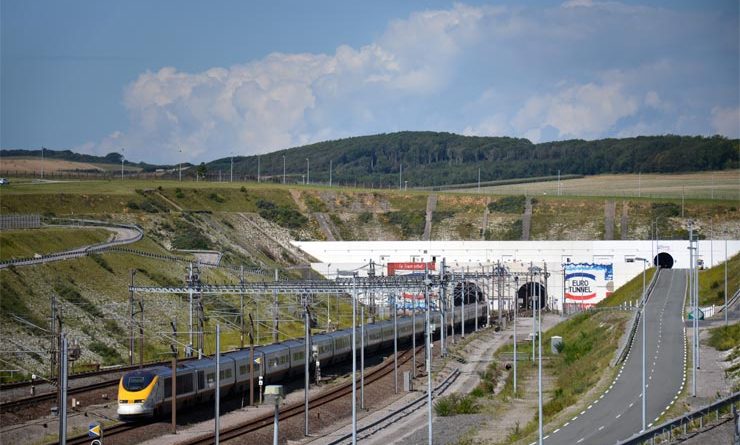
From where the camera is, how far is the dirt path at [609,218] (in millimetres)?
146375

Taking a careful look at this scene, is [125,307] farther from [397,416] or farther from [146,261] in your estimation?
[397,416]

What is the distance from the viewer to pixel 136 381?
154ft

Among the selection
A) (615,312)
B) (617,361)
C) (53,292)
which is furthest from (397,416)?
(615,312)

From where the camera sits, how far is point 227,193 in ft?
513

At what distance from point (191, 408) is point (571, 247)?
82076mm

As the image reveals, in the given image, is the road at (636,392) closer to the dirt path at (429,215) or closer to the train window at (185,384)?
the train window at (185,384)

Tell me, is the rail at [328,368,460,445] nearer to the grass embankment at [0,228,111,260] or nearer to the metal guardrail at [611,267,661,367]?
the metal guardrail at [611,267,661,367]

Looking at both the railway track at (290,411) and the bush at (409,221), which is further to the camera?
the bush at (409,221)

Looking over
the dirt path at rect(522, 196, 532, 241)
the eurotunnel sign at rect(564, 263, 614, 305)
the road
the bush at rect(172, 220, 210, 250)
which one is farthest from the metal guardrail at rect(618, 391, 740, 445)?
the dirt path at rect(522, 196, 532, 241)

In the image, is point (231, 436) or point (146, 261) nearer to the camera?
point (231, 436)

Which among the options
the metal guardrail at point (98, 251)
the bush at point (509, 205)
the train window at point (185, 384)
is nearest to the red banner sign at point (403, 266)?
the metal guardrail at point (98, 251)

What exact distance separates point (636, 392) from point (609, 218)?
101336 mm

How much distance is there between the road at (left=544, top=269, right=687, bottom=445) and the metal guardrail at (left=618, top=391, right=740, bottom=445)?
2137 mm

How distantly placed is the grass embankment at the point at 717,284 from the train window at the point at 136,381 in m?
53.0
